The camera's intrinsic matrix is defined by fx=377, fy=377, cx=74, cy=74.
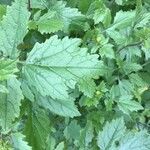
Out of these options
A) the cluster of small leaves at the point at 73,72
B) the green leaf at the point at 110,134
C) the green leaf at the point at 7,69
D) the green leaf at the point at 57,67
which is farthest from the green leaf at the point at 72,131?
the green leaf at the point at 7,69

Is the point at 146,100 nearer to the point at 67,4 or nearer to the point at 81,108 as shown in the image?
the point at 81,108

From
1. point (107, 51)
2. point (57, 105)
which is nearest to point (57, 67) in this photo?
point (57, 105)

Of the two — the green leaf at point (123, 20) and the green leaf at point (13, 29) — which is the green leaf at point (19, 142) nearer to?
the green leaf at point (13, 29)

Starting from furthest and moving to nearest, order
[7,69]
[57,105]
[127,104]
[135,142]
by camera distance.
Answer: [127,104] → [135,142] → [57,105] → [7,69]

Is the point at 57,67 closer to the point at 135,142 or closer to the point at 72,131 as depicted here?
the point at 135,142

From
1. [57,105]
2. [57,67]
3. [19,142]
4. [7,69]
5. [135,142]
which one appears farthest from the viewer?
[135,142]

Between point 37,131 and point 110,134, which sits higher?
point 37,131

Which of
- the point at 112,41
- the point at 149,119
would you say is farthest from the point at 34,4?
the point at 149,119
